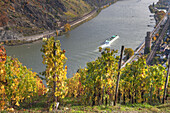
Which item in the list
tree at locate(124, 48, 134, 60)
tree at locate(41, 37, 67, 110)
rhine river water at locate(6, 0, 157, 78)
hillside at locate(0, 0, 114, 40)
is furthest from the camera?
hillside at locate(0, 0, 114, 40)

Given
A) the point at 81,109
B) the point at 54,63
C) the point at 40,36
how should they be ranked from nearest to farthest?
the point at 54,63 → the point at 81,109 → the point at 40,36

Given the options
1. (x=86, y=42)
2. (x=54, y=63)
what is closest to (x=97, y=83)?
(x=54, y=63)

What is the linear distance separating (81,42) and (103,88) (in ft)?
133

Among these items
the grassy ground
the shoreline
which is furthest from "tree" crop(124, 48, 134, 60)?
the grassy ground

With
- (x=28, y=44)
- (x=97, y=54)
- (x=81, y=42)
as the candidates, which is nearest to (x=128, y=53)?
(x=97, y=54)

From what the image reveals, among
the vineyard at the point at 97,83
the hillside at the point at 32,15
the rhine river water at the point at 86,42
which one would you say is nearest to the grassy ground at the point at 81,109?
the vineyard at the point at 97,83

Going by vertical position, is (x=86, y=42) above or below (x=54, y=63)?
above

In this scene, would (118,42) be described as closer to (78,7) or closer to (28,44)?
(28,44)

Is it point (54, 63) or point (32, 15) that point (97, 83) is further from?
point (32, 15)

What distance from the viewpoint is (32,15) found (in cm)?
7262

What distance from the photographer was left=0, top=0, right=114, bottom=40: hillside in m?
63.4

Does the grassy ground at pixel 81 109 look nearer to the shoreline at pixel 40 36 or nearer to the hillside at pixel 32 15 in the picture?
the shoreline at pixel 40 36

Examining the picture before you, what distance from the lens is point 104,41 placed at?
55.6 meters

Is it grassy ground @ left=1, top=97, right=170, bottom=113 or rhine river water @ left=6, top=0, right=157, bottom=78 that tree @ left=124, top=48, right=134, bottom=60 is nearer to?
rhine river water @ left=6, top=0, right=157, bottom=78
